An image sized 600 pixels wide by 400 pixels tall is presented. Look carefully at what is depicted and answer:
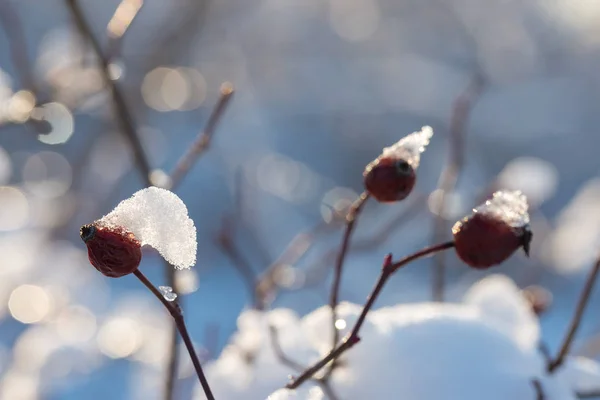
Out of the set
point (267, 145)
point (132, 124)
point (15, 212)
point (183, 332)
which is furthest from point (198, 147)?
point (267, 145)

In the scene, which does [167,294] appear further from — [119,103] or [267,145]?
[267,145]

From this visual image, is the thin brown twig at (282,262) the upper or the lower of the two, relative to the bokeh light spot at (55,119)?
lower

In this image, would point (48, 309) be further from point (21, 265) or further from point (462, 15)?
point (462, 15)

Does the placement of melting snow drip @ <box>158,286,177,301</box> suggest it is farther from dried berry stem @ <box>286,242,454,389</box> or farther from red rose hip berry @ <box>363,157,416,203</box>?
red rose hip berry @ <box>363,157,416,203</box>

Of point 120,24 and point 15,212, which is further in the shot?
point 15,212

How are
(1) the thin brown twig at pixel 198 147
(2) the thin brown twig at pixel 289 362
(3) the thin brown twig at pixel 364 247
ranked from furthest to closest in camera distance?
(3) the thin brown twig at pixel 364 247 → (1) the thin brown twig at pixel 198 147 → (2) the thin brown twig at pixel 289 362

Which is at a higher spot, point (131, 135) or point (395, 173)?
point (131, 135)

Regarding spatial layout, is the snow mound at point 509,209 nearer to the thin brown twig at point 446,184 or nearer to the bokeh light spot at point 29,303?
the thin brown twig at point 446,184

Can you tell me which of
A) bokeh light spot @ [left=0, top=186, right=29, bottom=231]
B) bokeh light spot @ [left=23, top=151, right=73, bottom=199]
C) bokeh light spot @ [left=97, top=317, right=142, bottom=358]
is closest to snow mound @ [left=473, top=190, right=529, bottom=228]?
bokeh light spot @ [left=97, top=317, right=142, bottom=358]

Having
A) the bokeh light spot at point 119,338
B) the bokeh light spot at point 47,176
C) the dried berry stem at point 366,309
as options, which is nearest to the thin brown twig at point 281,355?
the dried berry stem at point 366,309
